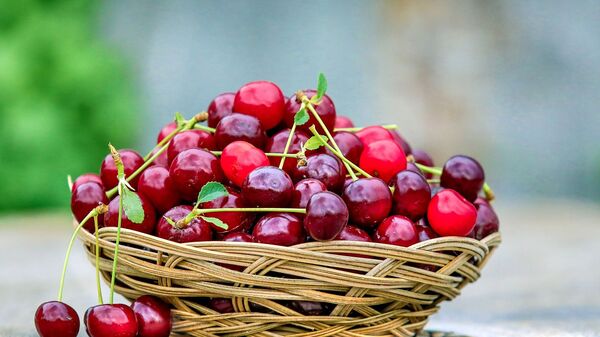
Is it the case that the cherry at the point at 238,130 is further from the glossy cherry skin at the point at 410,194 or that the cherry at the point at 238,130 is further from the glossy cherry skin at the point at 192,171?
the glossy cherry skin at the point at 410,194

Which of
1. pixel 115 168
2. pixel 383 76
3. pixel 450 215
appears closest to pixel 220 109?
pixel 115 168

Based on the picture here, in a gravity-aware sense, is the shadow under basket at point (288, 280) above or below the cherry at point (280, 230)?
below

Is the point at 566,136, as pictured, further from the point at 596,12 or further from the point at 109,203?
the point at 109,203

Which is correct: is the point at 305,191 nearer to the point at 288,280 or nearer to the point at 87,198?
the point at 288,280

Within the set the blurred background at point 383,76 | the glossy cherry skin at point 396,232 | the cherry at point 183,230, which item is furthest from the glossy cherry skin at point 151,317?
the blurred background at point 383,76

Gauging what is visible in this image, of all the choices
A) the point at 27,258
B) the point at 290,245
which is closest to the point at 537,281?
the point at 290,245

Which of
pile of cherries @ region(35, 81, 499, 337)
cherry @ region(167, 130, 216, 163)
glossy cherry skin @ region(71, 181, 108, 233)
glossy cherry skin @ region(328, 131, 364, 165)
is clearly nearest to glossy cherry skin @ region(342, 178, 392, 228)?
pile of cherries @ region(35, 81, 499, 337)

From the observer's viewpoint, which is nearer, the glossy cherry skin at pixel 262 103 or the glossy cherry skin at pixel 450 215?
the glossy cherry skin at pixel 450 215
